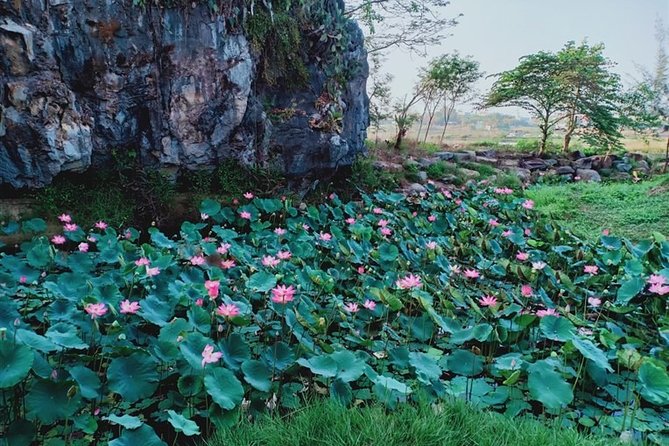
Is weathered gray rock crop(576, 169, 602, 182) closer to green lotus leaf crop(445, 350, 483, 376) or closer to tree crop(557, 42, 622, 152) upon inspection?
tree crop(557, 42, 622, 152)

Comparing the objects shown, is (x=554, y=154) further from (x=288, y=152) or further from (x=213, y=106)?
(x=213, y=106)

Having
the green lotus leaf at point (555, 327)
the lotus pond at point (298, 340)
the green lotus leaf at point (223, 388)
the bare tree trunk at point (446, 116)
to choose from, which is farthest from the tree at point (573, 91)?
the green lotus leaf at point (223, 388)

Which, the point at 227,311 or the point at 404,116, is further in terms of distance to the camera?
the point at 404,116

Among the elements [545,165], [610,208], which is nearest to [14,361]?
[610,208]

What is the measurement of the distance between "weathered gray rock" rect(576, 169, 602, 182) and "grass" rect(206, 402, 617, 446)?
8.61m

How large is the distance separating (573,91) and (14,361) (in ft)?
38.5

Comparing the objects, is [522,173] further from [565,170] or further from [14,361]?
[14,361]

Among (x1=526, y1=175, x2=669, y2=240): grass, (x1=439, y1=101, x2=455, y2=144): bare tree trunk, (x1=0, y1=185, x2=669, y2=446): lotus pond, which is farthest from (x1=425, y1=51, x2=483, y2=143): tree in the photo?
(x1=0, y1=185, x2=669, y2=446): lotus pond

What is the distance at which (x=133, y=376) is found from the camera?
1.24 m

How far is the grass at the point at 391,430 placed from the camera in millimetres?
1198

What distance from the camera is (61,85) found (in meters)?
3.05

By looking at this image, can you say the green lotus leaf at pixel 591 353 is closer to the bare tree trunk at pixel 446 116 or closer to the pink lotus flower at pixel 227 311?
the pink lotus flower at pixel 227 311

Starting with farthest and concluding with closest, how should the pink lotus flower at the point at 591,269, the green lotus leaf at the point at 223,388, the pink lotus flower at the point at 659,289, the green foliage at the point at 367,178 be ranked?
the green foliage at the point at 367,178, the pink lotus flower at the point at 591,269, the pink lotus flower at the point at 659,289, the green lotus leaf at the point at 223,388

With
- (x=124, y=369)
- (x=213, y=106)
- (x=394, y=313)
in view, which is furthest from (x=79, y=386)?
(x=213, y=106)
